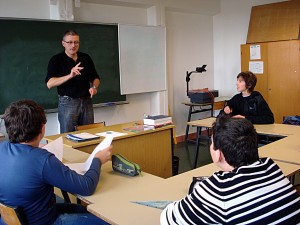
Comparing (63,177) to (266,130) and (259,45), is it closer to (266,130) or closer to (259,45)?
(266,130)

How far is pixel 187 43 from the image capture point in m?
6.34

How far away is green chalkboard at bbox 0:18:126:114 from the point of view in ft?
13.1

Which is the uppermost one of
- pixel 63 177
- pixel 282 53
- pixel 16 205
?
pixel 282 53

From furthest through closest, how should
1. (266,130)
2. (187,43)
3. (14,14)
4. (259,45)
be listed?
(187,43)
(259,45)
(14,14)
(266,130)

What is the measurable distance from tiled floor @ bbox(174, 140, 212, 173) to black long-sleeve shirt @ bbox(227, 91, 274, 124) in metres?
1.23

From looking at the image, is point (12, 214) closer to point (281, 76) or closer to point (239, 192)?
point (239, 192)

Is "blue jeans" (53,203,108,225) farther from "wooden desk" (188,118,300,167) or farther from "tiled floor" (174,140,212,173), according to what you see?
"tiled floor" (174,140,212,173)

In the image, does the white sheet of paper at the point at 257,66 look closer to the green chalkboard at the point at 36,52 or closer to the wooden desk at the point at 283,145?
the wooden desk at the point at 283,145

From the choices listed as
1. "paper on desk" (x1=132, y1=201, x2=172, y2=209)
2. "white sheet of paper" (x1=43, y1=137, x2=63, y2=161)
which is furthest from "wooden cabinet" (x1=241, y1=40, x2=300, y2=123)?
"paper on desk" (x1=132, y1=201, x2=172, y2=209)

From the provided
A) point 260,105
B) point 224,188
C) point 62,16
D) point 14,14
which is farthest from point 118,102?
point 224,188

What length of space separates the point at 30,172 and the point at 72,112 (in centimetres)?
205

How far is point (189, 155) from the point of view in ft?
17.5

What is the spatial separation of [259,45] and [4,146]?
16.4 ft

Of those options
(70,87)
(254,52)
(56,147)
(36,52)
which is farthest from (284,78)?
(56,147)
